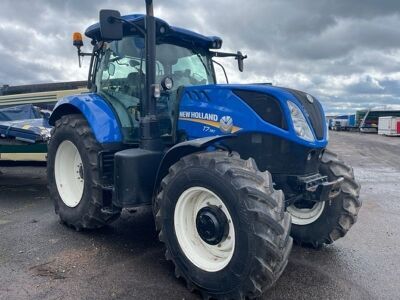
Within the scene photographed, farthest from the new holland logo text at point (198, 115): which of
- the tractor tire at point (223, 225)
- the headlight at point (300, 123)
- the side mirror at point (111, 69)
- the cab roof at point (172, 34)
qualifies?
the side mirror at point (111, 69)

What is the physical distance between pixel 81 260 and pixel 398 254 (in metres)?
3.42

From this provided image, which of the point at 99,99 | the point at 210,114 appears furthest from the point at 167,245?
the point at 99,99

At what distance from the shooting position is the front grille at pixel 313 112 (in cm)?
367

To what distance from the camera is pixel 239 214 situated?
2.94 meters

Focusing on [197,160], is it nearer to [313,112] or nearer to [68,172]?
[313,112]

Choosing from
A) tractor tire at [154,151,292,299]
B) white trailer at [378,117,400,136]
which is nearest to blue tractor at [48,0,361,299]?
tractor tire at [154,151,292,299]

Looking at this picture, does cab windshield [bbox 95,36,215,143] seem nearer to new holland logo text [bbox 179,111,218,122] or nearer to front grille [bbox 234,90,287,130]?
new holland logo text [bbox 179,111,218,122]

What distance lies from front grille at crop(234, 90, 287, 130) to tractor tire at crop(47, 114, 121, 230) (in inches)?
71.7

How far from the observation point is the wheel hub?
10.5 ft

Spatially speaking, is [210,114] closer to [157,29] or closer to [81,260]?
[157,29]

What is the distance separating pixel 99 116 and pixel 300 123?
227 centimetres

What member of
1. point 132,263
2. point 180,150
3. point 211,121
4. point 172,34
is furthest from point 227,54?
point 132,263

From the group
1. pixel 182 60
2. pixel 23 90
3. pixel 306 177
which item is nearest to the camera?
pixel 306 177

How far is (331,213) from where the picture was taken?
4.16 metres
